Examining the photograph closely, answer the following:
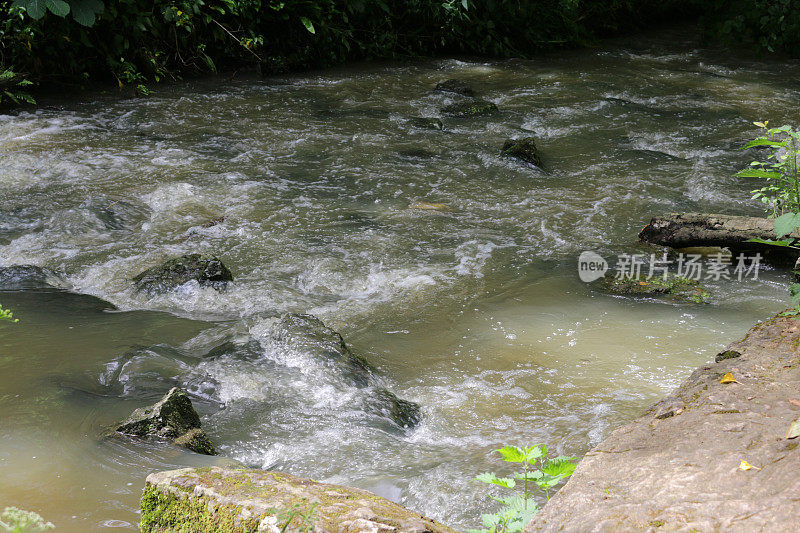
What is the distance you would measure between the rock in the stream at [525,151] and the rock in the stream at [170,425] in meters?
4.88

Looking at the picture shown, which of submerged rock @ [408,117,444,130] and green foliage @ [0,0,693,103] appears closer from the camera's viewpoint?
submerged rock @ [408,117,444,130]

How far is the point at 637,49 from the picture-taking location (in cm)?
1294

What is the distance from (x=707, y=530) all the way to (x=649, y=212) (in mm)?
4455

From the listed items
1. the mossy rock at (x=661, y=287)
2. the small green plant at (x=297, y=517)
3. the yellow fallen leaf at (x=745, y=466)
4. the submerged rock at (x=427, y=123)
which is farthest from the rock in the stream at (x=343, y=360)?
the submerged rock at (x=427, y=123)

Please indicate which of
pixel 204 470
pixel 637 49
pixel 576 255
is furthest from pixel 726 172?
pixel 637 49

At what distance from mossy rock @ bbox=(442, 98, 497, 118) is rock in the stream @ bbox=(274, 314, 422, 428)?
5.44m

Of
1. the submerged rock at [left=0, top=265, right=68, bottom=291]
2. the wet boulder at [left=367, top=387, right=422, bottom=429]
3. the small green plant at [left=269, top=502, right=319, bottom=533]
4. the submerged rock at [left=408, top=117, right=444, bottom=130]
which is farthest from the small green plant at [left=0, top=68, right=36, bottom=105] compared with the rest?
the small green plant at [left=269, top=502, right=319, bottom=533]

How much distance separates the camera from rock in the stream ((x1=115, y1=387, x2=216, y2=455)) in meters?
2.73

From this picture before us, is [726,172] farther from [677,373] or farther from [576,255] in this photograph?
[677,373]

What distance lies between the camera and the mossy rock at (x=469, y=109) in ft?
28.3

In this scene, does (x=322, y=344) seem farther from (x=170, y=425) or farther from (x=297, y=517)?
(x=297, y=517)

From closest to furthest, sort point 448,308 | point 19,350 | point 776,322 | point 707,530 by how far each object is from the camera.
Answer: point 707,530 < point 776,322 < point 19,350 < point 448,308

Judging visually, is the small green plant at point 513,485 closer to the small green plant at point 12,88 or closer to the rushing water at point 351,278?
the rushing water at point 351,278

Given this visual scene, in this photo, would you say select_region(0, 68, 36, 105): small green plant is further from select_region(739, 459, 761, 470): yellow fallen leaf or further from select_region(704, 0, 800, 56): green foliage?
select_region(704, 0, 800, 56): green foliage
